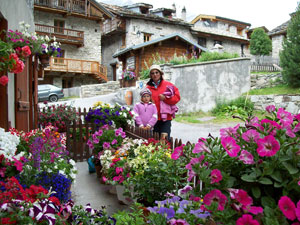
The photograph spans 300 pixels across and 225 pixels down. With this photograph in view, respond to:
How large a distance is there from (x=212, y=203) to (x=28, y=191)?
1020mm

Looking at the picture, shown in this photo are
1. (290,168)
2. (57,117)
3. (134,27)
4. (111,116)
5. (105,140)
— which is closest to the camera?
(290,168)

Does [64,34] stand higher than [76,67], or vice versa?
[64,34]

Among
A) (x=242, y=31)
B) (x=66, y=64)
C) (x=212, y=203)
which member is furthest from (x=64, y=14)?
(x=212, y=203)

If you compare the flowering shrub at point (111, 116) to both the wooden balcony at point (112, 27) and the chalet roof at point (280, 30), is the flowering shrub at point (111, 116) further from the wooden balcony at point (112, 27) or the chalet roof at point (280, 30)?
the chalet roof at point (280, 30)

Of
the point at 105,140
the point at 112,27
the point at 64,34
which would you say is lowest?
the point at 105,140

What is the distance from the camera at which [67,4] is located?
2822cm

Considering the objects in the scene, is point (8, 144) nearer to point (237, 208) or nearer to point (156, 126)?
point (237, 208)

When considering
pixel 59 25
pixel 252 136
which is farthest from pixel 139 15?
pixel 252 136

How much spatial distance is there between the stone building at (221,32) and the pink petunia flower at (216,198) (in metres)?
33.5

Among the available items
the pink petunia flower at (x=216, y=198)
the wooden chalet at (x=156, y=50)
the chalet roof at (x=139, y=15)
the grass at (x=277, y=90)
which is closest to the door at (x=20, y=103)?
the pink petunia flower at (x=216, y=198)

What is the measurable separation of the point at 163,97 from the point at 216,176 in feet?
11.3

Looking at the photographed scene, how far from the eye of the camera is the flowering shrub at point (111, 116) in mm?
6281

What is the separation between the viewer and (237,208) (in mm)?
1289

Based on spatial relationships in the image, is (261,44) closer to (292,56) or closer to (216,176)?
(292,56)
